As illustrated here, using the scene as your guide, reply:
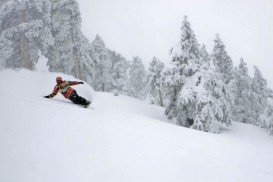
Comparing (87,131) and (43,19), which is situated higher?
(43,19)

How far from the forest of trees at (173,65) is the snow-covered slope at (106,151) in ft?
32.3

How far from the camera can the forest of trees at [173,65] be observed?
2175 cm

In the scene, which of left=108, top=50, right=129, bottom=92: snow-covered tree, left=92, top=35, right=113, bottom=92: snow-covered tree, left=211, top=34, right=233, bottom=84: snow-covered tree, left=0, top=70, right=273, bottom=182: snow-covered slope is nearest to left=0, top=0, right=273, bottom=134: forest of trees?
left=211, top=34, right=233, bottom=84: snow-covered tree

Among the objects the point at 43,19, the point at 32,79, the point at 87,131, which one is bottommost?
the point at 87,131

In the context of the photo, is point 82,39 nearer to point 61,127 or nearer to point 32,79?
point 32,79

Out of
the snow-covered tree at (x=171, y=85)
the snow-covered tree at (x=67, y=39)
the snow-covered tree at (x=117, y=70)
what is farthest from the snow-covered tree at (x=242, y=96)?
the snow-covered tree at (x=67, y=39)

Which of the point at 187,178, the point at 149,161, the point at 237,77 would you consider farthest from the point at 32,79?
the point at 237,77

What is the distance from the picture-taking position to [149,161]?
863 cm

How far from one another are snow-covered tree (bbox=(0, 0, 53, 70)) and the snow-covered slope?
15568mm

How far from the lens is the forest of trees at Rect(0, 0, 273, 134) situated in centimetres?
2175

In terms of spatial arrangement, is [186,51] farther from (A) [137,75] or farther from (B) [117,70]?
(A) [137,75]

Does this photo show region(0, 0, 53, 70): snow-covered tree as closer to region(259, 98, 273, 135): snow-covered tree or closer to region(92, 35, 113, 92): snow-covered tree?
region(92, 35, 113, 92): snow-covered tree

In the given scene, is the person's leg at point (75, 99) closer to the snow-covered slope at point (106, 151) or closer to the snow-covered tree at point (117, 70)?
the snow-covered slope at point (106, 151)

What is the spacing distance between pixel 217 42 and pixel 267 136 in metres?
15.3
